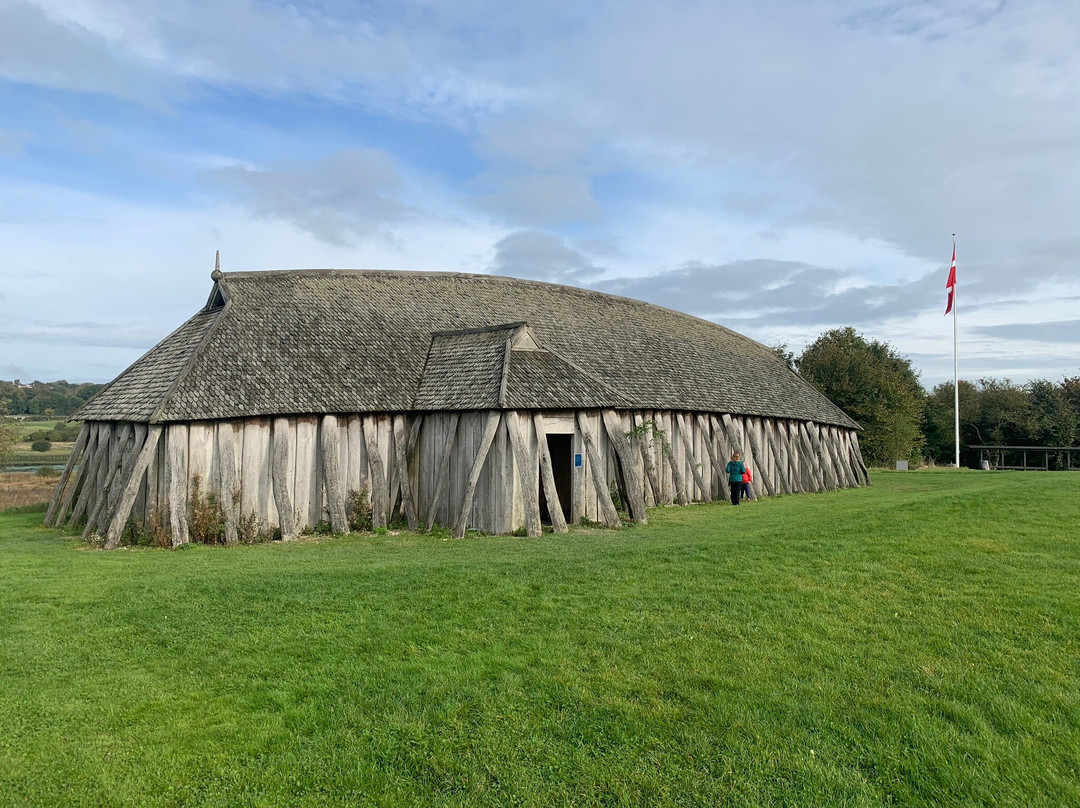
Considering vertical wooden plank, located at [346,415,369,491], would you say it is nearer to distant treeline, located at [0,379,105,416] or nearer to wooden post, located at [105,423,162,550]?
wooden post, located at [105,423,162,550]

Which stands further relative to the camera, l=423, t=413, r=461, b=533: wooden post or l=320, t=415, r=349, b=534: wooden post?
l=423, t=413, r=461, b=533: wooden post

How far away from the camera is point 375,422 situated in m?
18.2

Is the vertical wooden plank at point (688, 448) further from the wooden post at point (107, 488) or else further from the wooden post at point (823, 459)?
the wooden post at point (107, 488)

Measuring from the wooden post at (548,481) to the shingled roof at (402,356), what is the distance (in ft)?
1.70

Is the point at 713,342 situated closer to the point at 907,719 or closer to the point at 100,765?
the point at 907,719

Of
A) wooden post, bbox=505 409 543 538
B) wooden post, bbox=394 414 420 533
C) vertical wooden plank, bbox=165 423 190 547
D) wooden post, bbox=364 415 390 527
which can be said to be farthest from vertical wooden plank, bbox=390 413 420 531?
vertical wooden plank, bbox=165 423 190 547

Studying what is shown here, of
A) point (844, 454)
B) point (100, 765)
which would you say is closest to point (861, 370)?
point (844, 454)

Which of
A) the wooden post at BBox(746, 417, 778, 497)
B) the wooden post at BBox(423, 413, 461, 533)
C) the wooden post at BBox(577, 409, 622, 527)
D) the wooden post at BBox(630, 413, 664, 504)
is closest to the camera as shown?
the wooden post at BBox(577, 409, 622, 527)

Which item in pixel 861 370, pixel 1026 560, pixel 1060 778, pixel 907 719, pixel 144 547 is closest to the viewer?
pixel 1060 778

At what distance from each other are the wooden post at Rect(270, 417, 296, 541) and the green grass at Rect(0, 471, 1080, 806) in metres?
4.85

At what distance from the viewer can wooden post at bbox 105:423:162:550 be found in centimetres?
1493

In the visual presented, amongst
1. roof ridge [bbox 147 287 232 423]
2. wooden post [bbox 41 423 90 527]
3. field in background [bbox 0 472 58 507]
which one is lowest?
field in background [bbox 0 472 58 507]

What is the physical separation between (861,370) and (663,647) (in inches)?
1591

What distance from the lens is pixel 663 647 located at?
24.0ft
